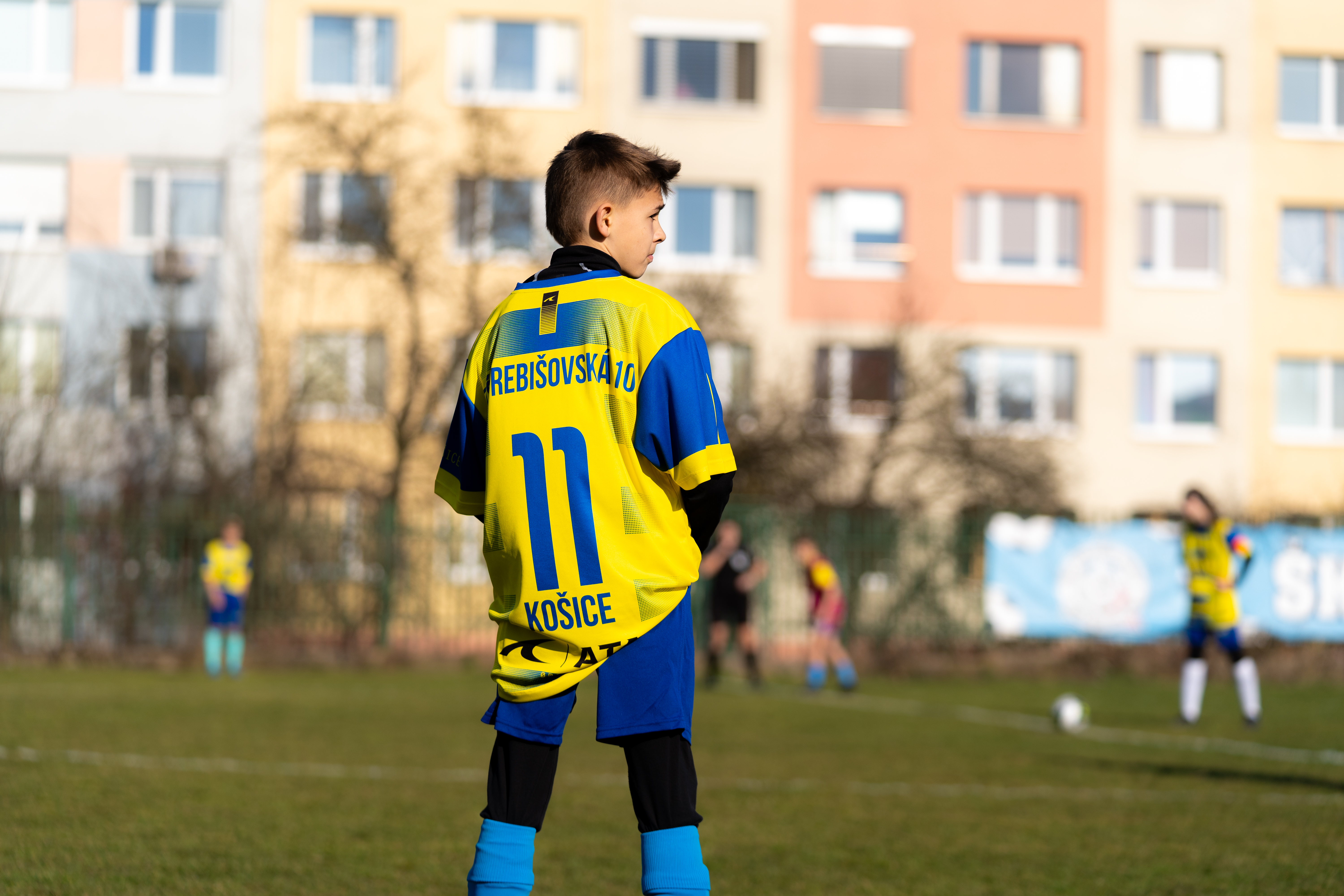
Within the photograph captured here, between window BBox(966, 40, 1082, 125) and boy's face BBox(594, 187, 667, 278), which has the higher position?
window BBox(966, 40, 1082, 125)

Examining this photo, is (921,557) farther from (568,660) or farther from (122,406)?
(568,660)

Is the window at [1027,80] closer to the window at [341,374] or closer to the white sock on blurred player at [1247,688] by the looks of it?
the window at [341,374]

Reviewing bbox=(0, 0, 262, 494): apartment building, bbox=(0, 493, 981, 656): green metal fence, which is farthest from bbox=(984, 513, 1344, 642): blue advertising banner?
bbox=(0, 0, 262, 494): apartment building

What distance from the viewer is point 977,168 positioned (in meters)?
36.3

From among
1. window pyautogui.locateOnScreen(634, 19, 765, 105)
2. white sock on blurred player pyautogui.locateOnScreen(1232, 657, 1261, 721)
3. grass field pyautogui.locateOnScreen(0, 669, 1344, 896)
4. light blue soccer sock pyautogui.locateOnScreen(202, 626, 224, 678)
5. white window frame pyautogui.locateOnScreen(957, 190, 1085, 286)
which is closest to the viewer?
grass field pyautogui.locateOnScreen(0, 669, 1344, 896)

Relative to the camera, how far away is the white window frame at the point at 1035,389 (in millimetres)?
35375

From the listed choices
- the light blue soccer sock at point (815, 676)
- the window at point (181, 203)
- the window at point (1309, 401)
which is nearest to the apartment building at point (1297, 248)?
the window at point (1309, 401)

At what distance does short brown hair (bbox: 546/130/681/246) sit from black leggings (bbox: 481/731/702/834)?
1.10 metres

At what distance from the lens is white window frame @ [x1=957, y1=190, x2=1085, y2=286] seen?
36312 mm

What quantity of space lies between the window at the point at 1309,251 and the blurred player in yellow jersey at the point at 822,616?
2082cm

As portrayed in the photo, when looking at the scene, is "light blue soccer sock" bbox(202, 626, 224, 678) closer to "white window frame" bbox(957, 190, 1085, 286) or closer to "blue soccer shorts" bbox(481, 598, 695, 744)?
"blue soccer shorts" bbox(481, 598, 695, 744)

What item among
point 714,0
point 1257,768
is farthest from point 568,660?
point 714,0

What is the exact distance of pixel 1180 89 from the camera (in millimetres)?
36906

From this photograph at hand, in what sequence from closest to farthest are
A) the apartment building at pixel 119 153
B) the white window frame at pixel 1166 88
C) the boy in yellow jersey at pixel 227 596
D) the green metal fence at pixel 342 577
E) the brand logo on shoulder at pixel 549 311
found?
the brand logo on shoulder at pixel 549 311 → the boy in yellow jersey at pixel 227 596 → the green metal fence at pixel 342 577 → the apartment building at pixel 119 153 → the white window frame at pixel 1166 88
